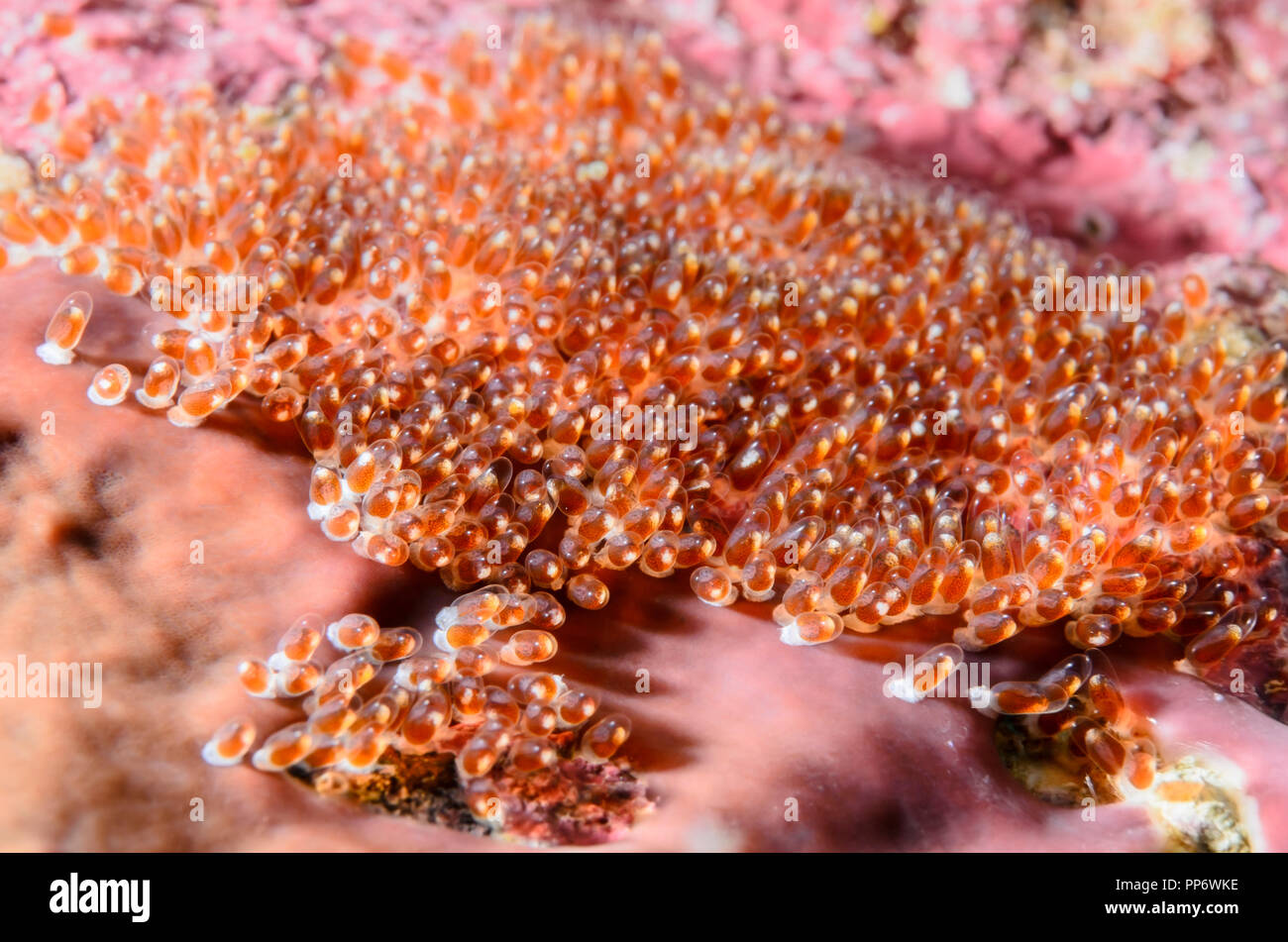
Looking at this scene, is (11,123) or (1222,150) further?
(1222,150)

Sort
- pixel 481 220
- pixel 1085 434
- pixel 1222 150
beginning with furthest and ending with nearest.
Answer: pixel 1222 150, pixel 481 220, pixel 1085 434

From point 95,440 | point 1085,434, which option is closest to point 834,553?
point 1085,434

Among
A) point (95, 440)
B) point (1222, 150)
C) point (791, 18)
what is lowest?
point (95, 440)

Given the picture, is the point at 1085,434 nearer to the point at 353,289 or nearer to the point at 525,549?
the point at 525,549

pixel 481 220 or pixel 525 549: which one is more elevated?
pixel 481 220
